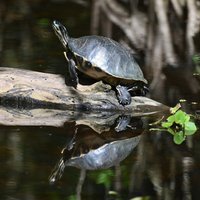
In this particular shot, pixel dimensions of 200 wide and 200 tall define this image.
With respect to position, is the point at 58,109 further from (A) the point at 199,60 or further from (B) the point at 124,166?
(A) the point at 199,60

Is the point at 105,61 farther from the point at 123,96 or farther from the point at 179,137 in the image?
the point at 179,137

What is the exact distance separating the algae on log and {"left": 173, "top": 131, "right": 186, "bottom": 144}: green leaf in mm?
598

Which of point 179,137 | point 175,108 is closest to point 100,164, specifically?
point 179,137

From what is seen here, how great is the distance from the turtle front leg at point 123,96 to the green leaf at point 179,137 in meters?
0.67

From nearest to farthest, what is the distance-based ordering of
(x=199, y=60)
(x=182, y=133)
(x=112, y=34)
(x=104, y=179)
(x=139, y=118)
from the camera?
(x=104, y=179) < (x=182, y=133) < (x=139, y=118) < (x=199, y=60) < (x=112, y=34)

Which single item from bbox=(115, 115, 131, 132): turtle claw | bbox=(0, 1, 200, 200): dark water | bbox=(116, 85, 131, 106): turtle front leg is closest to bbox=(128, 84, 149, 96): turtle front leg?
bbox=(116, 85, 131, 106): turtle front leg

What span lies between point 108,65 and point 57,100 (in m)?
0.55

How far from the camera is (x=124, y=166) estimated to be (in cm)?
465

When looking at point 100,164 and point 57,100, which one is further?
point 57,100

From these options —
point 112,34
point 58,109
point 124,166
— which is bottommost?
point 112,34

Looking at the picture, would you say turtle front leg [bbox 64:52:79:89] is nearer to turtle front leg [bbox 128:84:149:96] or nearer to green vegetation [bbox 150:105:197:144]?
turtle front leg [bbox 128:84:149:96]

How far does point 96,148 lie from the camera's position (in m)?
5.06

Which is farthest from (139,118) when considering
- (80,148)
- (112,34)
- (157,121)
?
(112,34)

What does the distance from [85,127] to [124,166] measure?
98 cm
